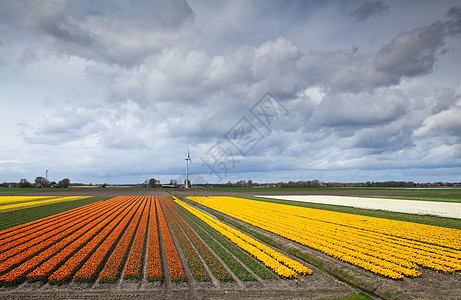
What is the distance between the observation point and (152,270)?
13.3 metres

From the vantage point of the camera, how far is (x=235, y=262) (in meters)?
14.8

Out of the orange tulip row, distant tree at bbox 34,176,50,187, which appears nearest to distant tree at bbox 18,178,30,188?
distant tree at bbox 34,176,50,187

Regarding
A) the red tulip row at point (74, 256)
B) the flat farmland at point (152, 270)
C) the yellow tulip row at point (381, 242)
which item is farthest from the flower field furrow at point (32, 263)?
the yellow tulip row at point (381, 242)

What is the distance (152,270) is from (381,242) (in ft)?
50.8

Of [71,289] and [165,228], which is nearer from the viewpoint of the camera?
[71,289]

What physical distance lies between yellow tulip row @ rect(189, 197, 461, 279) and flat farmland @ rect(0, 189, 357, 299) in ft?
10.0

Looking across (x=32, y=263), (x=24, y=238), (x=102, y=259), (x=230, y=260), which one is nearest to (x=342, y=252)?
(x=230, y=260)

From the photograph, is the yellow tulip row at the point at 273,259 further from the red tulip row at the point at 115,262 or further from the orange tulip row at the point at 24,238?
the orange tulip row at the point at 24,238

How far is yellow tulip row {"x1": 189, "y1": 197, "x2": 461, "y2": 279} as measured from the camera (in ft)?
46.2

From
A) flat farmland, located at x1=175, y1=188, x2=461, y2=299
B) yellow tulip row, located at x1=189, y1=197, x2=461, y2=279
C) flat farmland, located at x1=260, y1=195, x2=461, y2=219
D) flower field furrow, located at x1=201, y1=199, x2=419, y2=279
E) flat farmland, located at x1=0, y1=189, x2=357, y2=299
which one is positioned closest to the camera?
flat farmland, located at x1=0, y1=189, x2=357, y2=299

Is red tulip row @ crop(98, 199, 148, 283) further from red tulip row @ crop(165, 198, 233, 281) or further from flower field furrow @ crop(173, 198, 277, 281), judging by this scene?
flower field furrow @ crop(173, 198, 277, 281)

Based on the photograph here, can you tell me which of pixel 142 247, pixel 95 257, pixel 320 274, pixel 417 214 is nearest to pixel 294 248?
pixel 320 274

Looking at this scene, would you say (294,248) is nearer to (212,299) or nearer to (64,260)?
(212,299)

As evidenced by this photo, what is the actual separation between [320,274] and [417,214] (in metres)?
26.8
